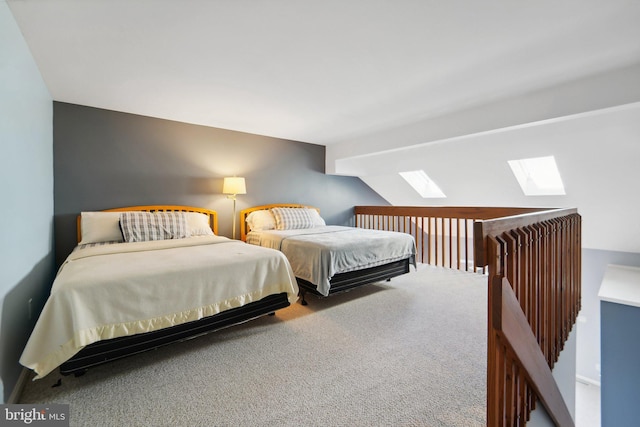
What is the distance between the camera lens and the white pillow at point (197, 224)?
3.40 m

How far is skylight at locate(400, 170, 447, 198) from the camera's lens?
5.49 metres

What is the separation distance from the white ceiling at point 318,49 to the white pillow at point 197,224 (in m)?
1.31

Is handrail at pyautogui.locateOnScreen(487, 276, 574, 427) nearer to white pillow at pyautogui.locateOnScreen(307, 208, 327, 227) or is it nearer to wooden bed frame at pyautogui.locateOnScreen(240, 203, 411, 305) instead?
wooden bed frame at pyautogui.locateOnScreen(240, 203, 411, 305)

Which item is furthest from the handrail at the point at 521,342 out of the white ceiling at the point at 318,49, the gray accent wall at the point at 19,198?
the gray accent wall at the point at 19,198

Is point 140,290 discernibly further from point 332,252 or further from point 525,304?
point 525,304

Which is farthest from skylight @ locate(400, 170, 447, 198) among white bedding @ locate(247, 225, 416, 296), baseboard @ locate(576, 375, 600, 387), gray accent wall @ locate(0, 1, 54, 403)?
gray accent wall @ locate(0, 1, 54, 403)

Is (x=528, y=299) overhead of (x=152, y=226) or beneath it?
beneath

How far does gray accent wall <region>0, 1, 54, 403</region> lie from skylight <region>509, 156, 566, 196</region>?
5.00m

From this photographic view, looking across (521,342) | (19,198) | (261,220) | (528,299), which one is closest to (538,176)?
(528,299)

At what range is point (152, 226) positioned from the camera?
3.04 metres

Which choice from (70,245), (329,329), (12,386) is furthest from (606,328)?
(70,245)

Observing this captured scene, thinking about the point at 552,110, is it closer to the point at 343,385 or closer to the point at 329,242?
the point at 329,242

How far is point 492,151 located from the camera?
151 inches

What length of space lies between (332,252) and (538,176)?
3.49 metres
